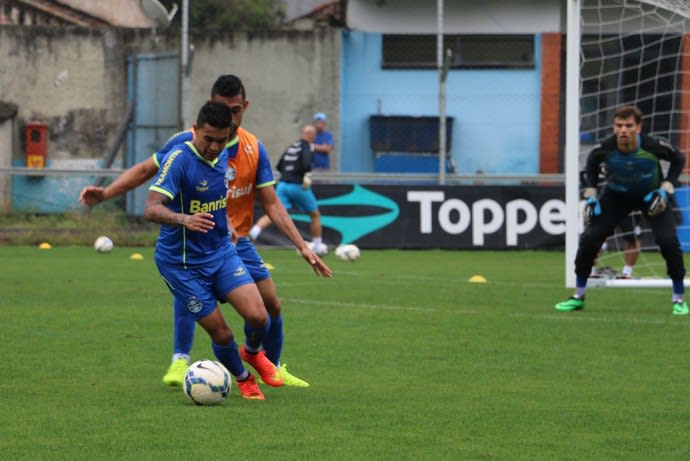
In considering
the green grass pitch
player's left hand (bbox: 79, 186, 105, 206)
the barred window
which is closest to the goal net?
the barred window

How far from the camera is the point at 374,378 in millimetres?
8250

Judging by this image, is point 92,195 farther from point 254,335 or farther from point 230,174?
point 254,335

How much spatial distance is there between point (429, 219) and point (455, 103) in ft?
18.7

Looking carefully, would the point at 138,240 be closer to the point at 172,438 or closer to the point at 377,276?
the point at 377,276

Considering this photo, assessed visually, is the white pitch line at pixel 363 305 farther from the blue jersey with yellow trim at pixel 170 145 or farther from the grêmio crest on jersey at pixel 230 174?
the blue jersey with yellow trim at pixel 170 145

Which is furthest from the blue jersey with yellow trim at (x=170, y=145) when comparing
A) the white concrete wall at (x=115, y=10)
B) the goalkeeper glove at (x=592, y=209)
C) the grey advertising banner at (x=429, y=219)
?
the white concrete wall at (x=115, y=10)

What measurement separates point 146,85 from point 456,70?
5977 mm

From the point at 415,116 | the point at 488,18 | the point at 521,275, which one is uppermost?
the point at 488,18

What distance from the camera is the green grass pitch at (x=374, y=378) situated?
19.7 feet

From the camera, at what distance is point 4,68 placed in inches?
1073

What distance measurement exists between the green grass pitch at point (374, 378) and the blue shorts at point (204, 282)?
0.51 metres

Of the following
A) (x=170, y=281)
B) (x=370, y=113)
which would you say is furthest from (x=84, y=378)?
(x=370, y=113)

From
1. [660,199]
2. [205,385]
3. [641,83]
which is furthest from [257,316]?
[641,83]

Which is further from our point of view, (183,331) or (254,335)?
(183,331)
